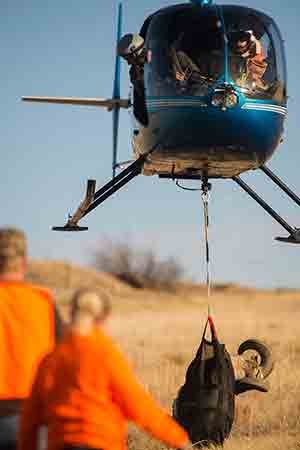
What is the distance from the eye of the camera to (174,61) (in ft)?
44.8

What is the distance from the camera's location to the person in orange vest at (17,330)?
23.2ft

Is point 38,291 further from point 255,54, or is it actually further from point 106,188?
point 106,188

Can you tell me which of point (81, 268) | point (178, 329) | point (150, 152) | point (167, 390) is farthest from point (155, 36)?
point (81, 268)

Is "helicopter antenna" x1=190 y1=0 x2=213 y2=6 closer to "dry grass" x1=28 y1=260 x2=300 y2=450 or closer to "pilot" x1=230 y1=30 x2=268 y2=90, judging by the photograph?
"pilot" x1=230 y1=30 x2=268 y2=90

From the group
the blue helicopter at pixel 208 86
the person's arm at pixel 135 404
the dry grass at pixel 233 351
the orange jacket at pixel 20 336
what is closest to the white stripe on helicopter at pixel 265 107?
the blue helicopter at pixel 208 86

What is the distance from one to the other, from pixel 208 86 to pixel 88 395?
7.30 m

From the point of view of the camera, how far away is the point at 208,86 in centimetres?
1327

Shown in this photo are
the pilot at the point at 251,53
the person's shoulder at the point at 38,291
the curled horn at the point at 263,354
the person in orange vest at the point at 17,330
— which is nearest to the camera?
the person in orange vest at the point at 17,330

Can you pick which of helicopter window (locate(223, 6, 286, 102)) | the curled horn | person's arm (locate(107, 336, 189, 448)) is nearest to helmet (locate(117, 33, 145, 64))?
helicopter window (locate(223, 6, 286, 102))

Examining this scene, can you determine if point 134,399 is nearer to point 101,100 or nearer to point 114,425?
point 114,425

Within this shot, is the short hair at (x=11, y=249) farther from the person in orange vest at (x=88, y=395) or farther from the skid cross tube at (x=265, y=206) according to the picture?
the skid cross tube at (x=265, y=206)

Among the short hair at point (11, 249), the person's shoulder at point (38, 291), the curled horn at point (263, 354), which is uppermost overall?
the short hair at point (11, 249)

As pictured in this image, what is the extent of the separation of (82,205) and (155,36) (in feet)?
9.97

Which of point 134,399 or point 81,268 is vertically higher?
point 81,268
